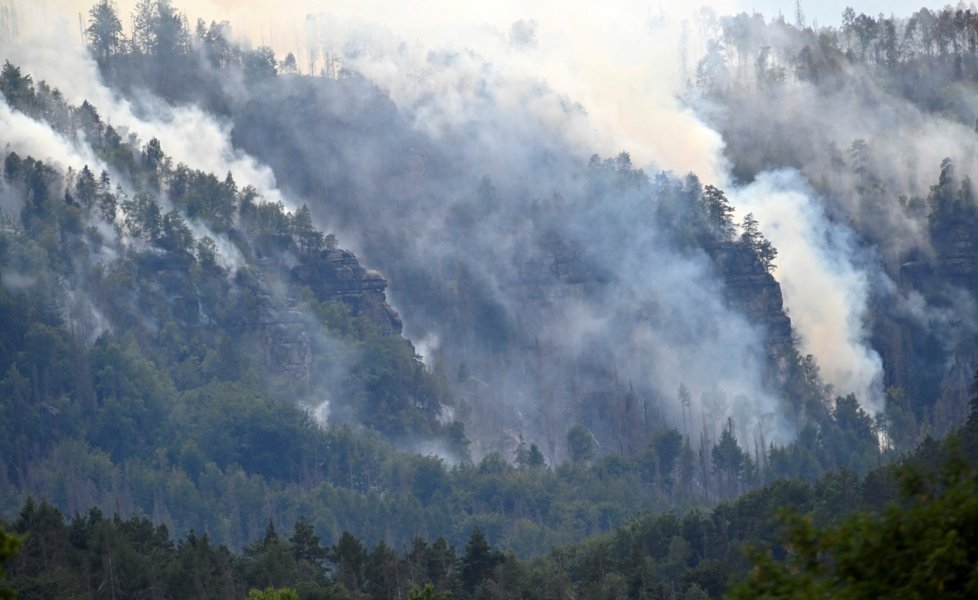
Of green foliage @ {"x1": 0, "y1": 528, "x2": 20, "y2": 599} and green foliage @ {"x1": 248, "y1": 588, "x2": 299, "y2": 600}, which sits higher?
green foliage @ {"x1": 248, "y1": 588, "x2": 299, "y2": 600}

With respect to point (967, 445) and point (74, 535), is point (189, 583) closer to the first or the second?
point (74, 535)

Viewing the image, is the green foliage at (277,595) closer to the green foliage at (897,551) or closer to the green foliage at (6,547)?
the green foliage at (6,547)

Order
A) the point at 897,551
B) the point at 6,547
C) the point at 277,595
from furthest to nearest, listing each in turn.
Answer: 1. the point at 277,595
2. the point at 897,551
3. the point at 6,547

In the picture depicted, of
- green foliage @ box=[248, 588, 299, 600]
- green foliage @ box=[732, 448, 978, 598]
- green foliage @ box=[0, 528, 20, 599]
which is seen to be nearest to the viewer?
green foliage @ box=[0, 528, 20, 599]

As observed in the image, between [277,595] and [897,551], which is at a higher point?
[277,595]

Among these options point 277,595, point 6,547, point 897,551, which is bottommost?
point 897,551

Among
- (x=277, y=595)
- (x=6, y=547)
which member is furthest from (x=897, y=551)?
(x=277, y=595)

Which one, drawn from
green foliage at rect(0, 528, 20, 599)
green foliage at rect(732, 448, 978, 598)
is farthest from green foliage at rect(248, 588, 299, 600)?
green foliage at rect(732, 448, 978, 598)

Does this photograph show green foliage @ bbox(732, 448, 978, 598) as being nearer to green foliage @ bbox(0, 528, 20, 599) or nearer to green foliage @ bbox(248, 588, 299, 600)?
green foliage @ bbox(0, 528, 20, 599)

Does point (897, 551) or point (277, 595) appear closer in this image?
point (897, 551)

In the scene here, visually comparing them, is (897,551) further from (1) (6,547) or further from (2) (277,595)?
(2) (277,595)

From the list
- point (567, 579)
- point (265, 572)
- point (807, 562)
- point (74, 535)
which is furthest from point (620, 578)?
point (807, 562)

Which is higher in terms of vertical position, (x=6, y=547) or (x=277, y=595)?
(x=277, y=595)

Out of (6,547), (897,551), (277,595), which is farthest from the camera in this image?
(277,595)
